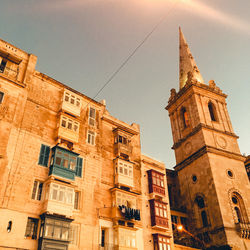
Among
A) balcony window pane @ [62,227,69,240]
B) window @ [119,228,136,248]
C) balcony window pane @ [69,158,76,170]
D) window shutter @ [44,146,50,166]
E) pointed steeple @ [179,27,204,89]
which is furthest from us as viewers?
pointed steeple @ [179,27,204,89]

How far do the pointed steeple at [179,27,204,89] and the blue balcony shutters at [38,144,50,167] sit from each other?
3513cm

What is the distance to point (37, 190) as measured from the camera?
2169 centimetres

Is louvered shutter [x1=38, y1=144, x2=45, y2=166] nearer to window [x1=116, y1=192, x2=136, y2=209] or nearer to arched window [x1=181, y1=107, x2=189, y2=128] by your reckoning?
window [x1=116, y1=192, x2=136, y2=209]

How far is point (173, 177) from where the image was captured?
157 ft

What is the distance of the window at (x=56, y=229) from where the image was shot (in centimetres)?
1995

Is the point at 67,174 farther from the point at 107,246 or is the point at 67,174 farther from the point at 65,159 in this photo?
the point at 107,246

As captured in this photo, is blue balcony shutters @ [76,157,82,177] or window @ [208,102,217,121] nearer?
blue balcony shutters @ [76,157,82,177]

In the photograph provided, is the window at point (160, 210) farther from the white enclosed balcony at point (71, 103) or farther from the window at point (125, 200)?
the white enclosed balcony at point (71, 103)

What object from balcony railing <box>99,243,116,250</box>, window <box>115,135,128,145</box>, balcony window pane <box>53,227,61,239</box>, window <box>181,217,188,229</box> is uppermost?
window <box>115,135,128,145</box>

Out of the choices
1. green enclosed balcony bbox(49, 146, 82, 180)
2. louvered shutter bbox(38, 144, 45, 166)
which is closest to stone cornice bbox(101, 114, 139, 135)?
green enclosed balcony bbox(49, 146, 82, 180)

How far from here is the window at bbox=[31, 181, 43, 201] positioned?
2134 centimetres

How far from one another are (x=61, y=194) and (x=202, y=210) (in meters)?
25.0

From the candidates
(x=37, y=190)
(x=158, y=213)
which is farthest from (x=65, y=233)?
(x=158, y=213)

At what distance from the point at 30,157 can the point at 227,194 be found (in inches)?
1125
